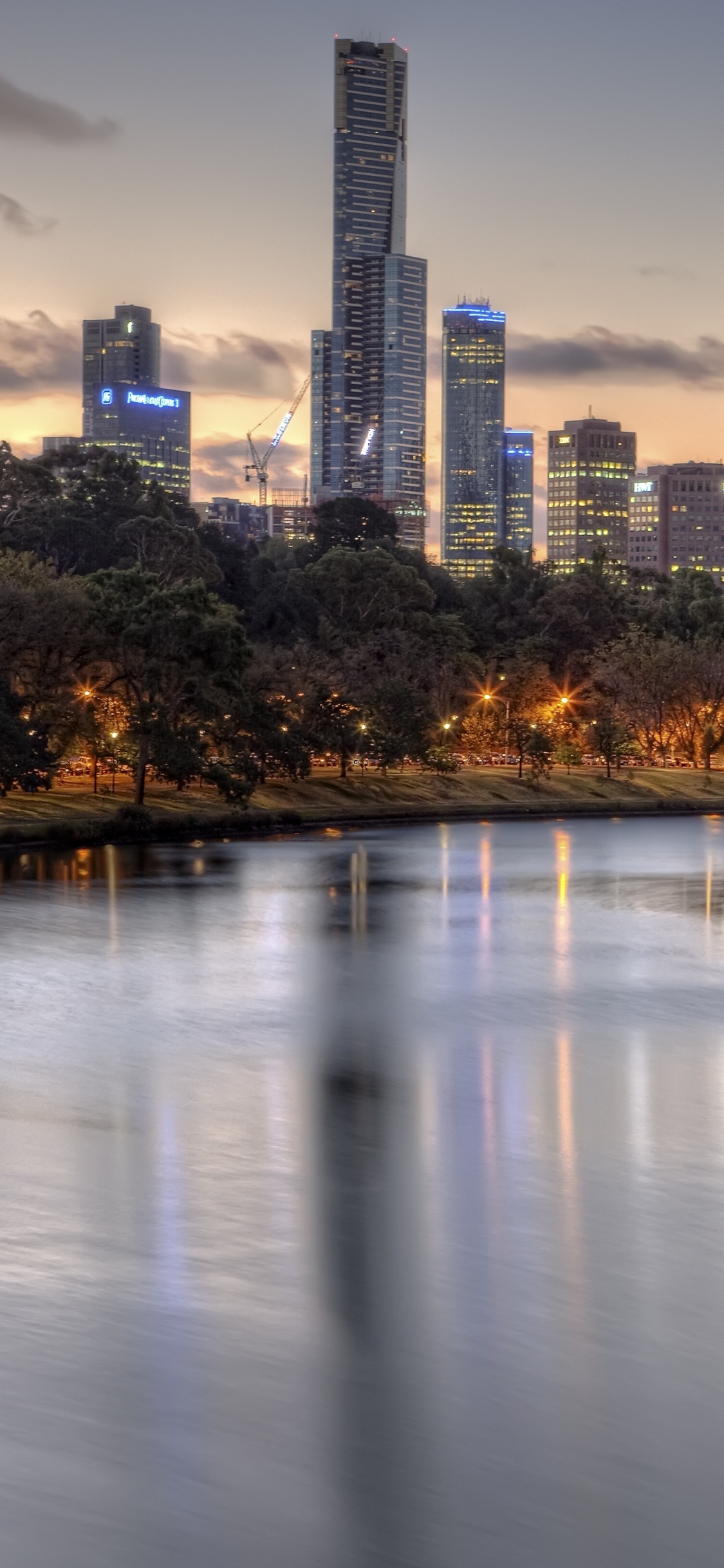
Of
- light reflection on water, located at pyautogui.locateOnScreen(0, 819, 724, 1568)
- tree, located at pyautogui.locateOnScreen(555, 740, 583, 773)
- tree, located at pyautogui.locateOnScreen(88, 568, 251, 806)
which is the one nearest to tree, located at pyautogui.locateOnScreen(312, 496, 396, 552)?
tree, located at pyautogui.locateOnScreen(555, 740, 583, 773)

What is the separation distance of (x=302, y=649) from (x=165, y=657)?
28.3 m

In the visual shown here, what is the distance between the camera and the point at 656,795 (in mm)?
101312

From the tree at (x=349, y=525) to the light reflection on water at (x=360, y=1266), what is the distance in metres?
104

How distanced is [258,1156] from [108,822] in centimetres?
4782

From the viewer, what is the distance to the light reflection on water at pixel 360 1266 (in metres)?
13.3

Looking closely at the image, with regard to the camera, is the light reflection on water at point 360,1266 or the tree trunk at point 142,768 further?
the tree trunk at point 142,768

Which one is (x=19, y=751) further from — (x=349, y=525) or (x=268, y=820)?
(x=349, y=525)

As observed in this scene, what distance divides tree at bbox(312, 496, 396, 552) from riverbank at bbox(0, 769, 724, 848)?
43797mm

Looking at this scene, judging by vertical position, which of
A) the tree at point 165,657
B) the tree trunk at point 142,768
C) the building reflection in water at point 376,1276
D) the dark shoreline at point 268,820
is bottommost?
the building reflection in water at point 376,1276

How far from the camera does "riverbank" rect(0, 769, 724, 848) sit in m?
70.9

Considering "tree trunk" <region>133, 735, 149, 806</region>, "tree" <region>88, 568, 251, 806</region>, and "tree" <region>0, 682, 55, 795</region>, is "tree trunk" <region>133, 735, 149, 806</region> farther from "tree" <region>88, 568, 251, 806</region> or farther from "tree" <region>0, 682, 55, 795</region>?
"tree" <region>0, 682, 55, 795</region>

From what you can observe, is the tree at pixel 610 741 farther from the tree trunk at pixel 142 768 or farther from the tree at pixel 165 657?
the tree trunk at pixel 142 768

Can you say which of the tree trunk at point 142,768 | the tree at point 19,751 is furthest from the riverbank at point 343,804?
the tree at point 19,751

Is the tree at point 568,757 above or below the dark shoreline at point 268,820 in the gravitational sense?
above
